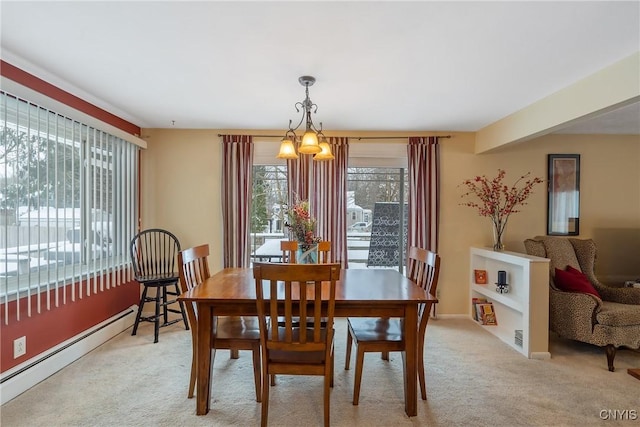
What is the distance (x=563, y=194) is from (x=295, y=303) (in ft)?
12.4

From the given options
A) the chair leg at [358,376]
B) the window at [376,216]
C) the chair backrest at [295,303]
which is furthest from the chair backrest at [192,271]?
the window at [376,216]

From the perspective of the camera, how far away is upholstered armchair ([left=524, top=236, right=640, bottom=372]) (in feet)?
9.14

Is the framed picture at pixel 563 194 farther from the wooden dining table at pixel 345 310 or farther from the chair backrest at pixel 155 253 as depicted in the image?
the chair backrest at pixel 155 253

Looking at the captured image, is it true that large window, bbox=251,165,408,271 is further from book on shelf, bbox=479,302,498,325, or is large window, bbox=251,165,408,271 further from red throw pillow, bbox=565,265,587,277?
red throw pillow, bbox=565,265,587,277

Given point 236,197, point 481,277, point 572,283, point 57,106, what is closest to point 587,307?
point 572,283

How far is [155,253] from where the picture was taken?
12.3ft

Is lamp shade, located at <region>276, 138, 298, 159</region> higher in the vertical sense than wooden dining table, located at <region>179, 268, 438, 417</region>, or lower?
higher

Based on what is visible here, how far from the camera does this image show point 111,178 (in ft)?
11.1

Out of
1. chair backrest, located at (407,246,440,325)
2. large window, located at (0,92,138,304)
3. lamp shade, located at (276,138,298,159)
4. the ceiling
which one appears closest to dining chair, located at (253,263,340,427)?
chair backrest, located at (407,246,440,325)

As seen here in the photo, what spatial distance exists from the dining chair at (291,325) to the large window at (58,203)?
1.72m

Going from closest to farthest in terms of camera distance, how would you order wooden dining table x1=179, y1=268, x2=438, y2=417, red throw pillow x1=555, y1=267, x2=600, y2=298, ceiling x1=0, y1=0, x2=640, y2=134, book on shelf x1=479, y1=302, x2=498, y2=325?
1. ceiling x1=0, y1=0, x2=640, y2=134
2. wooden dining table x1=179, y1=268, x2=438, y2=417
3. red throw pillow x1=555, y1=267, x2=600, y2=298
4. book on shelf x1=479, y1=302, x2=498, y2=325

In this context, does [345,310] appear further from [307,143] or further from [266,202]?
[266,202]

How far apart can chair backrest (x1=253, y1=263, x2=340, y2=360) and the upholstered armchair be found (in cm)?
241

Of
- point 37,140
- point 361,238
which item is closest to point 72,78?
point 37,140
